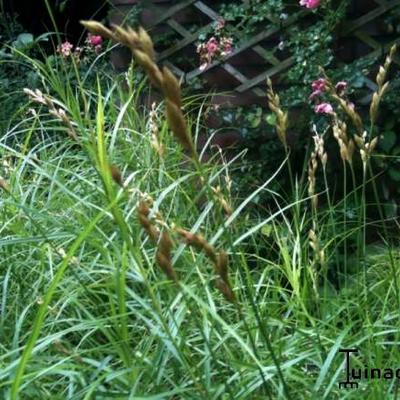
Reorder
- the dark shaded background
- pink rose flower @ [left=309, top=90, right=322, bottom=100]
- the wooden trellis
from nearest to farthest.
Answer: pink rose flower @ [left=309, top=90, right=322, bottom=100] < the wooden trellis < the dark shaded background

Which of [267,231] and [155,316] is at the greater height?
[155,316]

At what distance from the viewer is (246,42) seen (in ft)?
10.5

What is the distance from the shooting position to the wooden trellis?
2.86 metres

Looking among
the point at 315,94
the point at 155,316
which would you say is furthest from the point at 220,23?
the point at 155,316

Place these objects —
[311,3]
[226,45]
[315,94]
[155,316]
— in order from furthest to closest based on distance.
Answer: [226,45] → [311,3] → [315,94] → [155,316]

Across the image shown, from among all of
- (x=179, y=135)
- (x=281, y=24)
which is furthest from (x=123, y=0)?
(x=179, y=135)

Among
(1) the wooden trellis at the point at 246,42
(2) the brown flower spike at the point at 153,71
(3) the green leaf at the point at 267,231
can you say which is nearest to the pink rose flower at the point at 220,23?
(1) the wooden trellis at the point at 246,42

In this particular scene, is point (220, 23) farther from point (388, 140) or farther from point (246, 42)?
point (388, 140)

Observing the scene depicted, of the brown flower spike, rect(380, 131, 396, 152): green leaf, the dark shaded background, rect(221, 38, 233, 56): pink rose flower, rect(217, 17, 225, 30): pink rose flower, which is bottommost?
rect(380, 131, 396, 152): green leaf

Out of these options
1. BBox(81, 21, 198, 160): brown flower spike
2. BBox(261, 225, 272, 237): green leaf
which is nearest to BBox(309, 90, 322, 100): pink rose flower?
BBox(261, 225, 272, 237): green leaf

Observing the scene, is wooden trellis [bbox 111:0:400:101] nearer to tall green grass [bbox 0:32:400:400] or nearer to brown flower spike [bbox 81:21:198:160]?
tall green grass [bbox 0:32:400:400]

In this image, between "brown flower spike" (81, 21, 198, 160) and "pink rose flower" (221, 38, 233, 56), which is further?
"pink rose flower" (221, 38, 233, 56)

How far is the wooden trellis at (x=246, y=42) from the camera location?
9.38 ft

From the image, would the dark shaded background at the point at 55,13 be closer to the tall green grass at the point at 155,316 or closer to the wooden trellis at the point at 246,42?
the wooden trellis at the point at 246,42
